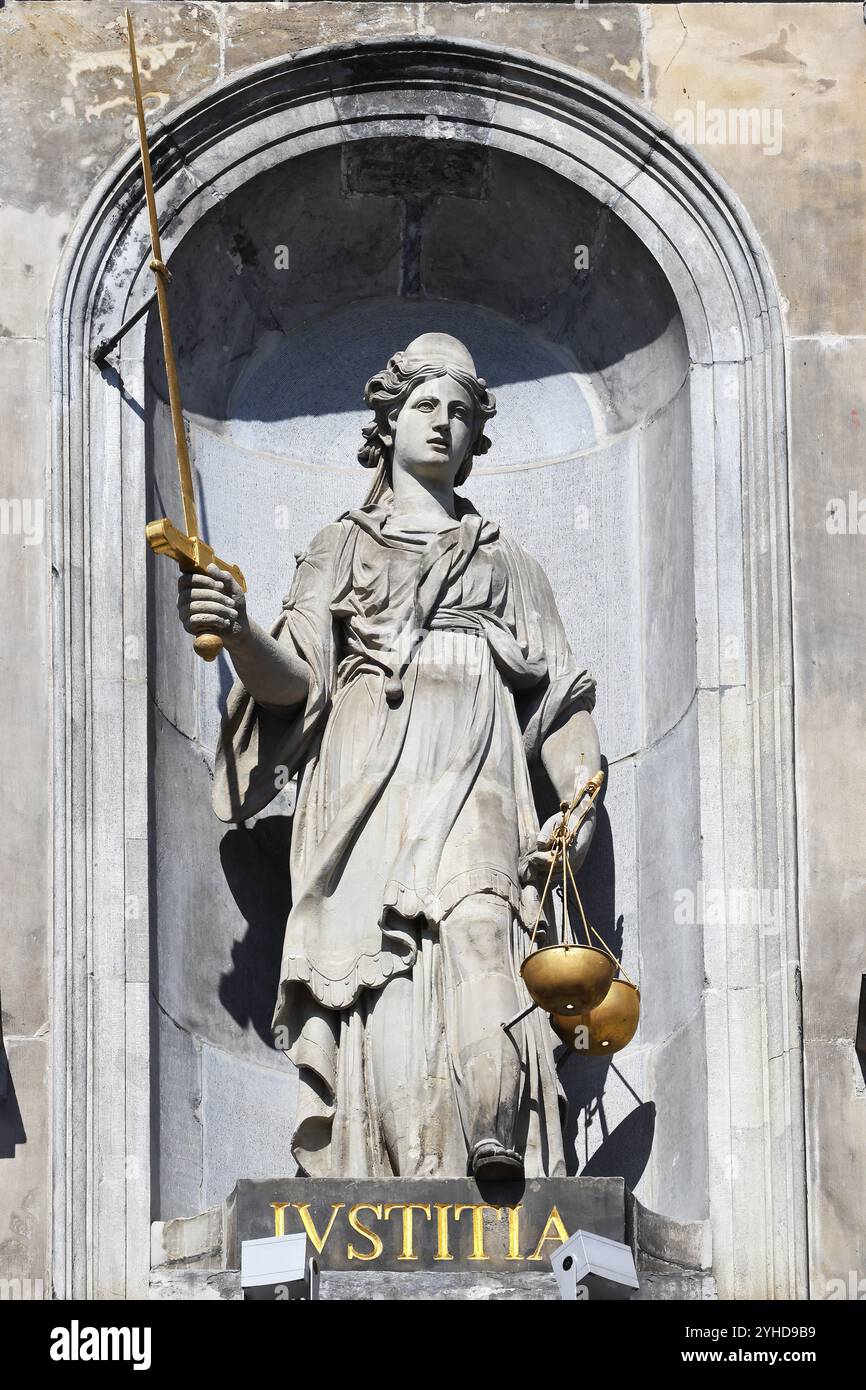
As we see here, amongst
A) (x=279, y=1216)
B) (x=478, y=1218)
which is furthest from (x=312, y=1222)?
(x=478, y=1218)

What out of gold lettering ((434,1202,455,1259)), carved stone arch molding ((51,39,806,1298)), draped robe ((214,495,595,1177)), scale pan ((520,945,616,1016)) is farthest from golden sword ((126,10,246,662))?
gold lettering ((434,1202,455,1259))

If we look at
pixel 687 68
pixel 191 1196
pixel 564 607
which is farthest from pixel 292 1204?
pixel 687 68

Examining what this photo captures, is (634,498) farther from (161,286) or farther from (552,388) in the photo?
(161,286)

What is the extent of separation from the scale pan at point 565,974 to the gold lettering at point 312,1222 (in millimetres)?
937

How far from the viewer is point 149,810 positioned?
14.1 meters

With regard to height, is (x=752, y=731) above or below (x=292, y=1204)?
above

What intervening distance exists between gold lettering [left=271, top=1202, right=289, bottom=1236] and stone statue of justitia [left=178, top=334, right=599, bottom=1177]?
1.21 ft

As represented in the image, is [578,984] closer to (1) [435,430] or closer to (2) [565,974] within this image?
(2) [565,974]

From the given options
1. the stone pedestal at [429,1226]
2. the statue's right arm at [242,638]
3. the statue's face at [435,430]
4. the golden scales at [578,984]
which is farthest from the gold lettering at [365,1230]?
the statue's face at [435,430]

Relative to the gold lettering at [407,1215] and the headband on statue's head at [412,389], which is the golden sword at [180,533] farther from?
the gold lettering at [407,1215]

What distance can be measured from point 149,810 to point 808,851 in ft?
7.69

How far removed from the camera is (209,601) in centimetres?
1324
